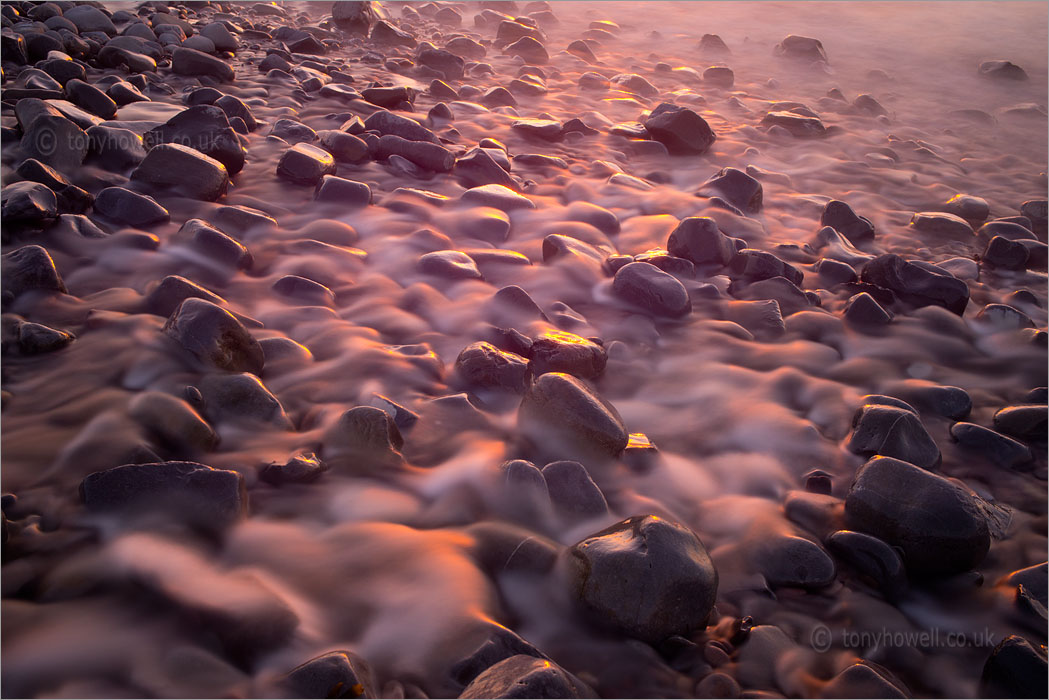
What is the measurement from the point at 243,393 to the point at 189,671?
2.87 ft

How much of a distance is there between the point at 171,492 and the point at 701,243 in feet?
8.26

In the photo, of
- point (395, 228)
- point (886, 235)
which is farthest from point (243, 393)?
point (886, 235)

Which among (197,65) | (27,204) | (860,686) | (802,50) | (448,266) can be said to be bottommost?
(860,686)

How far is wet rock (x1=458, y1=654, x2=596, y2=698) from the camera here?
1219 millimetres

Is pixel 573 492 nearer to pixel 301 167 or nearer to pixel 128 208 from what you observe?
pixel 128 208

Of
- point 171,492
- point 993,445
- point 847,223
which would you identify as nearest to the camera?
point 171,492

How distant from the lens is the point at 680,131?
493 cm

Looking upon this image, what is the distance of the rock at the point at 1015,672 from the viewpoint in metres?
1.46

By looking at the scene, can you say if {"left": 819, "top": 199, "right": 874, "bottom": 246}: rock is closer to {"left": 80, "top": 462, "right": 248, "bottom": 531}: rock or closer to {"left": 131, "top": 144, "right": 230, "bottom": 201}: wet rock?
{"left": 131, "top": 144, "right": 230, "bottom": 201}: wet rock

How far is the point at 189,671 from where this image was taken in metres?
1.32

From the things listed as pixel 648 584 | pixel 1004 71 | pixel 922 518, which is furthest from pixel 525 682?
pixel 1004 71

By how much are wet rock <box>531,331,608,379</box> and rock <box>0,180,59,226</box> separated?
2.10 m

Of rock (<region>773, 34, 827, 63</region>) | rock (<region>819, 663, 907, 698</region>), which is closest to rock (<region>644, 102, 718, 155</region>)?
rock (<region>819, 663, 907, 698</region>)

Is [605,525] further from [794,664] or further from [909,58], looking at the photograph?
[909,58]
